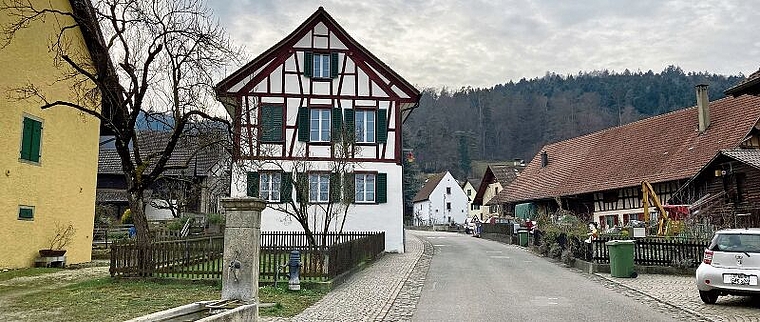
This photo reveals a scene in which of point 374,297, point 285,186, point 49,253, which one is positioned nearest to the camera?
point 374,297

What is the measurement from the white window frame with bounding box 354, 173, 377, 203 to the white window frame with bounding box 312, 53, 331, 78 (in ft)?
16.0

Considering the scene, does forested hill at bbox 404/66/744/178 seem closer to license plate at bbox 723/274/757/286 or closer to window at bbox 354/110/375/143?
window at bbox 354/110/375/143

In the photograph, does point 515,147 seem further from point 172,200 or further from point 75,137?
point 75,137

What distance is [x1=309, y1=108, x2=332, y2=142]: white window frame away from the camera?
95.5 feet

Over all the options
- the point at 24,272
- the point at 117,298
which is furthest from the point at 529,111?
the point at 117,298

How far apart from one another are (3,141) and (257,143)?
10.9 meters

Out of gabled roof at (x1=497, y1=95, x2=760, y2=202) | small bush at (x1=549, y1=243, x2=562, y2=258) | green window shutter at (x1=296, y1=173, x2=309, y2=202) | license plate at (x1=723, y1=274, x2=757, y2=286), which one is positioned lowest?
license plate at (x1=723, y1=274, x2=757, y2=286)

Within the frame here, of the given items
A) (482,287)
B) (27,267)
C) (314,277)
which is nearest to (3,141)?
(27,267)

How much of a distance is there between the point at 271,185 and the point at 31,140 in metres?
10.6

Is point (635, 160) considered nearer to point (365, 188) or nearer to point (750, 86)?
point (365, 188)

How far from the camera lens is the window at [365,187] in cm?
2867

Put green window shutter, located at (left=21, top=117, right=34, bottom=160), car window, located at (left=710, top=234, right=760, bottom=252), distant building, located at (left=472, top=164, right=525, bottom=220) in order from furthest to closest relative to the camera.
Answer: distant building, located at (left=472, top=164, right=525, bottom=220)
green window shutter, located at (left=21, top=117, right=34, bottom=160)
car window, located at (left=710, top=234, right=760, bottom=252)

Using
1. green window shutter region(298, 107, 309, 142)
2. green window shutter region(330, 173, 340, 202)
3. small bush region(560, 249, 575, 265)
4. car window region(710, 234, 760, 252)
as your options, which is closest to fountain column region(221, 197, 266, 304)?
car window region(710, 234, 760, 252)

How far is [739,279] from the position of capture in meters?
12.2
